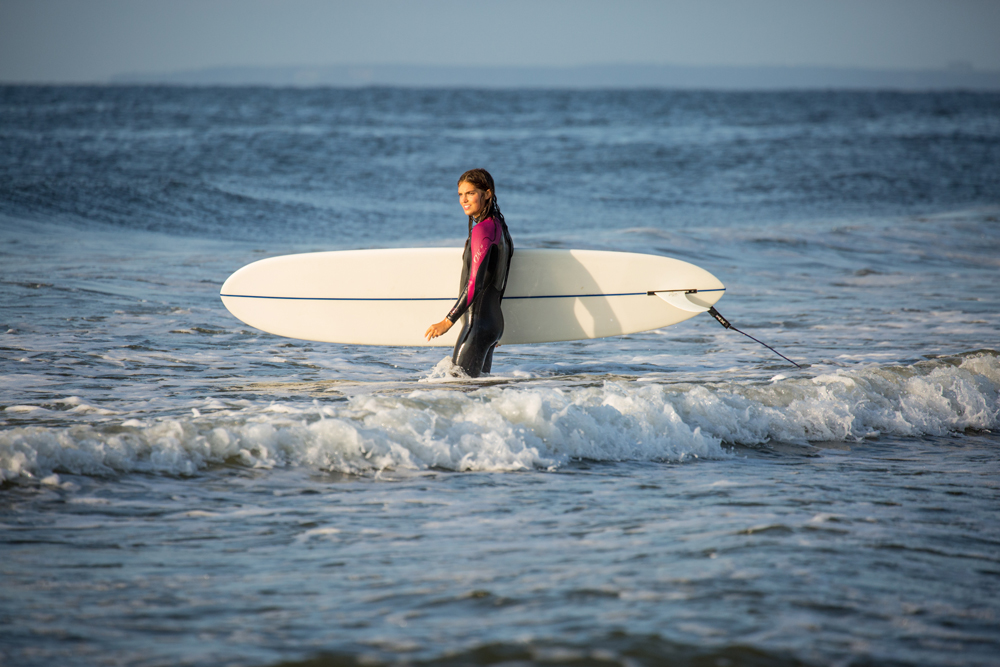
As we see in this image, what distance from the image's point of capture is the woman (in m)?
4.65

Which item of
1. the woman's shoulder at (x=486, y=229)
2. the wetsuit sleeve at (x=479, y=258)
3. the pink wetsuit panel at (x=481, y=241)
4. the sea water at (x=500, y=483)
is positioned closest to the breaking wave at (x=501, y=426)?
the sea water at (x=500, y=483)

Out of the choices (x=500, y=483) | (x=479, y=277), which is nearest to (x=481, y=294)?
(x=479, y=277)

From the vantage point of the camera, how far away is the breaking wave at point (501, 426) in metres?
3.57

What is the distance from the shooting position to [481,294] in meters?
4.88

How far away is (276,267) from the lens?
5559 millimetres

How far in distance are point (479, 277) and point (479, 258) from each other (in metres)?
0.11

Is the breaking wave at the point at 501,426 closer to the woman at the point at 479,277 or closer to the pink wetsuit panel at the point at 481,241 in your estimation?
the woman at the point at 479,277

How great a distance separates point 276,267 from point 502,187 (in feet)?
46.5

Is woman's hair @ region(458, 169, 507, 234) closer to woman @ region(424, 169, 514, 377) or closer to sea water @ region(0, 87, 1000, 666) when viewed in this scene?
woman @ region(424, 169, 514, 377)

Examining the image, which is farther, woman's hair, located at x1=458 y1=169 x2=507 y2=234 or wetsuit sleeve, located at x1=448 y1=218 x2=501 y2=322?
wetsuit sleeve, located at x1=448 y1=218 x2=501 y2=322

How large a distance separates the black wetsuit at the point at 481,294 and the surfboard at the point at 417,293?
1.68 ft

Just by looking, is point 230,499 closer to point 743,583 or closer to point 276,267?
point 743,583

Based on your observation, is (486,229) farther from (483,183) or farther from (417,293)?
(417,293)

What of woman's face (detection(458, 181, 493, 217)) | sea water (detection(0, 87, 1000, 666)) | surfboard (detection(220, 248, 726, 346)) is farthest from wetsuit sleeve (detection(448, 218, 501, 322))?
surfboard (detection(220, 248, 726, 346))
